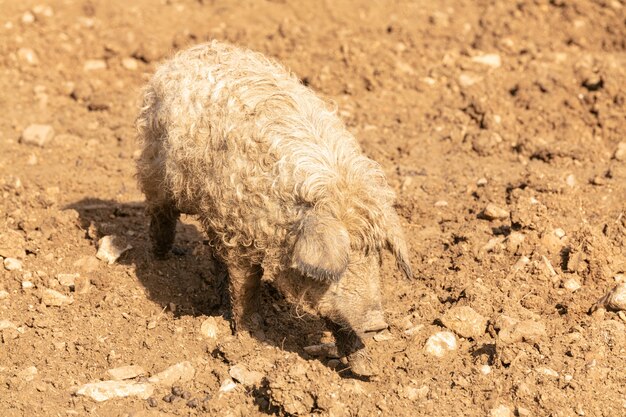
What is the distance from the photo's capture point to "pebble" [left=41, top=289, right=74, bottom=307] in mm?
7582

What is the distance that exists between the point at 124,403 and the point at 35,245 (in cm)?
250

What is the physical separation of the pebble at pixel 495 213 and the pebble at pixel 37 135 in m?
5.44

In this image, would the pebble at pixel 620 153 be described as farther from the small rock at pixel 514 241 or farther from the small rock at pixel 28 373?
the small rock at pixel 28 373

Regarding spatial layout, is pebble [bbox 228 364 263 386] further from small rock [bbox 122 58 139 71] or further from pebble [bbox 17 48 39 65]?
pebble [bbox 17 48 39 65]

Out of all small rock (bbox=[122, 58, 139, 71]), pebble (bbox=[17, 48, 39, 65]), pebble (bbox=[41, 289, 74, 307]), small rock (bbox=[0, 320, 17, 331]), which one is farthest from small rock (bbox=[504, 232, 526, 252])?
pebble (bbox=[17, 48, 39, 65])

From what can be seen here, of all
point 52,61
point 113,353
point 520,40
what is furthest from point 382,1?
point 113,353

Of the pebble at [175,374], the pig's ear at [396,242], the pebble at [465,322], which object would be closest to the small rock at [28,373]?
the pebble at [175,374]

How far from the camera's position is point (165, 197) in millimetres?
7926

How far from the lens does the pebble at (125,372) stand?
21.9 feet

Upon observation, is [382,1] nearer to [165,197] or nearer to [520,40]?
[520,40]

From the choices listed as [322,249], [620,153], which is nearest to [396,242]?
[322,249]

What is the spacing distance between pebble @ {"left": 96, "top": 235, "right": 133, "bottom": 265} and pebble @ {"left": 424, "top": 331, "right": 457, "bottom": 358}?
3086 mm

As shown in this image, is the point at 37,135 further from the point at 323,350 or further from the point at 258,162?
the point at 323,350

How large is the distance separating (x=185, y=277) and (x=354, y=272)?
274 cm
